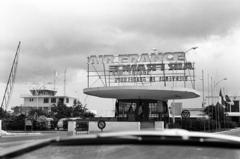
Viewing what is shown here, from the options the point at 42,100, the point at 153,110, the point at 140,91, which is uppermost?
the point at 42,100

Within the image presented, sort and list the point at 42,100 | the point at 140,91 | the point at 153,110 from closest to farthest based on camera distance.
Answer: the point at 140,91, the point at 153,110, the point at 42,100

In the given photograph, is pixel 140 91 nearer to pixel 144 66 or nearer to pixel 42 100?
pixel 144 66

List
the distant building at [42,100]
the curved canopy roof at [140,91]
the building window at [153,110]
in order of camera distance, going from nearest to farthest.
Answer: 1. the curved canopy roof at [140,91]
2. the building window at [153,110]
3. the distant building at [42,100]

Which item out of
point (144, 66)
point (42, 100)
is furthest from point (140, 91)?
point (42, 100)

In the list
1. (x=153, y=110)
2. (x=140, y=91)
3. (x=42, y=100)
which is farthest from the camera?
(x=42, y=100)

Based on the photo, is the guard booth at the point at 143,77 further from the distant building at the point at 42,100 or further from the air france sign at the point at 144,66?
the distant building at the point at 42,100

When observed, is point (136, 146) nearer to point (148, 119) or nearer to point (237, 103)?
point (148, 119)

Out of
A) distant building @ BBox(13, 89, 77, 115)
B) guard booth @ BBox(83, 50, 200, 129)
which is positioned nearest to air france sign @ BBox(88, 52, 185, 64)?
guard booth @ BBox(83, 50, 200, 129)

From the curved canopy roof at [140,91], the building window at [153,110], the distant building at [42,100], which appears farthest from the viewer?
the distant building at [42,100]

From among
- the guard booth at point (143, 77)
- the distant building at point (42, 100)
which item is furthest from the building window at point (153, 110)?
the distant building at point (42, 100)

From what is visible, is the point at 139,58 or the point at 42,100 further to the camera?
the point at 42,100

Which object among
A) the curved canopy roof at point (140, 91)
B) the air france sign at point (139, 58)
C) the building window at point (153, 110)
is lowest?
the building window at point (153, 110)

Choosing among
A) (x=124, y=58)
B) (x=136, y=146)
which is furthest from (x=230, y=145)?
(x=124, y=58)

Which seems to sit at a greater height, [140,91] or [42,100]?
[42,100]
